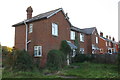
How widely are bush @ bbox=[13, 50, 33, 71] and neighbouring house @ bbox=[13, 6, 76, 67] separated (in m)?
2.39

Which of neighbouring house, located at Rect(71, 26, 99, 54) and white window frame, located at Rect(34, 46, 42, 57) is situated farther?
neighbouring house, located at Rect(71, 26, 99, 54)

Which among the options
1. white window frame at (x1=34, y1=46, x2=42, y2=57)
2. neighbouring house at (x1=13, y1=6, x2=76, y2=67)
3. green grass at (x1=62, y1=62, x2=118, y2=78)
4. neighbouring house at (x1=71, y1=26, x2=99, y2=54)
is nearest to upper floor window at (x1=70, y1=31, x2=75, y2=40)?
neighbouring house at (x1=71, y1=26, x2=99, y2=54)

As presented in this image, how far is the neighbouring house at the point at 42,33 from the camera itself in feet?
58.5

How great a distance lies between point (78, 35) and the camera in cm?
2647

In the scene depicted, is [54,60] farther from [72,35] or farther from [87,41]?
[87,41]

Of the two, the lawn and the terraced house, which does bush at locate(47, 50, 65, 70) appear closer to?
the terraced house

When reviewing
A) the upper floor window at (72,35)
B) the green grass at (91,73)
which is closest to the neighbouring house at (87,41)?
the upper floor window at (72,35)

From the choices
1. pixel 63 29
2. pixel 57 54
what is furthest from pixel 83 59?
pixel 57 54

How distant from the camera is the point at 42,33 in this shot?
59.0ft

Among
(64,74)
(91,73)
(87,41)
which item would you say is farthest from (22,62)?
(87,41)

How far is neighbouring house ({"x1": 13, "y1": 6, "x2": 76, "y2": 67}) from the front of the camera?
58.5 ft

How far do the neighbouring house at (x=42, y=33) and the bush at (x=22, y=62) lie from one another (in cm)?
239

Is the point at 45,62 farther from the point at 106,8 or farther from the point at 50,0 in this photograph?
the point at 106,8

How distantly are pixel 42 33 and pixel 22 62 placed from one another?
502 cm
